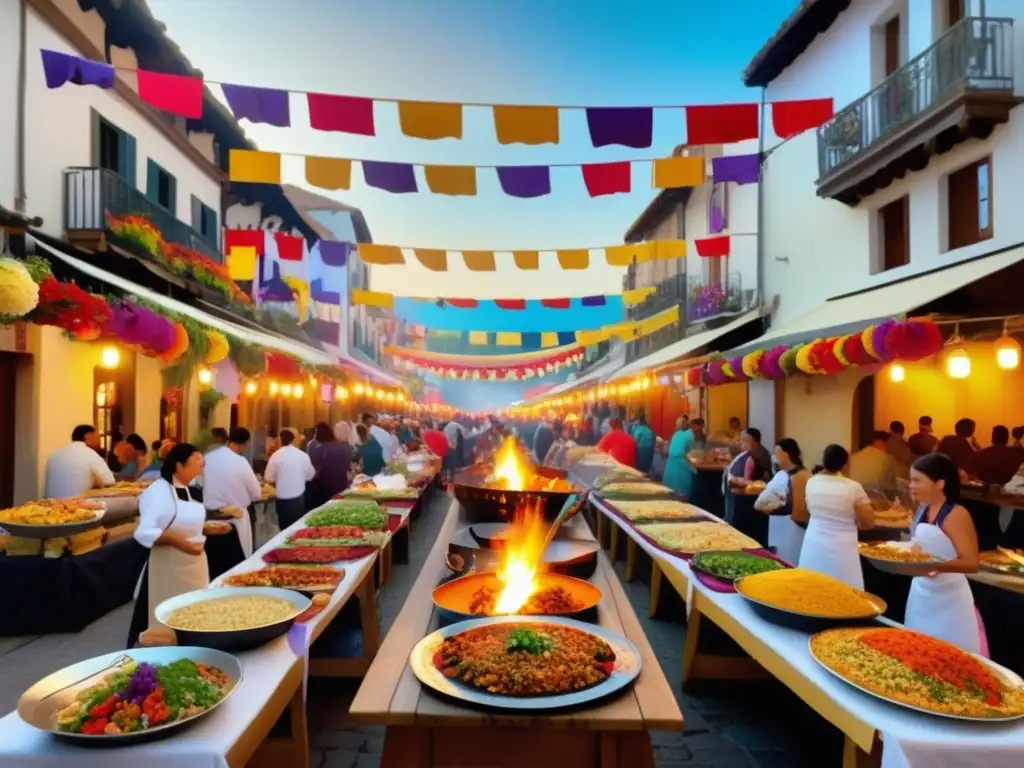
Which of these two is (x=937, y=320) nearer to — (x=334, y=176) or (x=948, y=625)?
(x=948, y=625)

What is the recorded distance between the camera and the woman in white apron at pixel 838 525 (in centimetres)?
557

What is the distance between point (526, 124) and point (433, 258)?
260 inches

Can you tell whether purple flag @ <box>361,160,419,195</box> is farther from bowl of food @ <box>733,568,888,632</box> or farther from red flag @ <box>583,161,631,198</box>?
bowl of food @ <box>733,568,888,632</box>

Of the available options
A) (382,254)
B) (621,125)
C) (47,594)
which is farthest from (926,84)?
(47,594)

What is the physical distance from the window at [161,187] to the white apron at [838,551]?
1416 cm

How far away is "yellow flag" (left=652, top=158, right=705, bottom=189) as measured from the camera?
1060cm

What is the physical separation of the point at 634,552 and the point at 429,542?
4.02 meters

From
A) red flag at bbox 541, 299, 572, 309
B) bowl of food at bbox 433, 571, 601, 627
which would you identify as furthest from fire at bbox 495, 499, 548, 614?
red flag at bbox 541, 299, 572, 309

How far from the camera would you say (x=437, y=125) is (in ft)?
28.5

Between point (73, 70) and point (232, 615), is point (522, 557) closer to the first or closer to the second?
point (232, 615)

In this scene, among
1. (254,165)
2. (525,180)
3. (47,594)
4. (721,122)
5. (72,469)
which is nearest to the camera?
(47,594)

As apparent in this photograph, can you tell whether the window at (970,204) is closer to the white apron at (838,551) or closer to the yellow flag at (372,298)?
the white apron at (838,551)

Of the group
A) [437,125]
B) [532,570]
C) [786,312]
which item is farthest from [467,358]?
[532,570]

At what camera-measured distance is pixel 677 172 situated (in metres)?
10.7
